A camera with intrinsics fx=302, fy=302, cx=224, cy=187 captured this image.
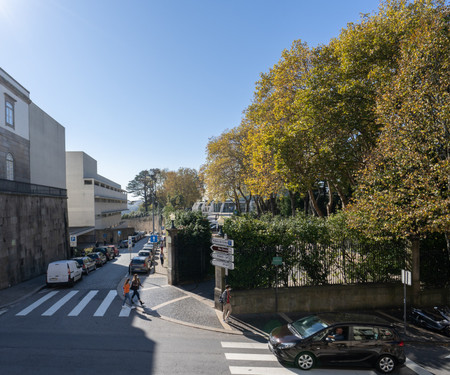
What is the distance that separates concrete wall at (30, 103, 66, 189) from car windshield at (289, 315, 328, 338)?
30.5m

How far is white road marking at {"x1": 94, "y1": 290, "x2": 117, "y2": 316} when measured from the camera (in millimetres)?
13641

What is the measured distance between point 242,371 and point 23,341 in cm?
747

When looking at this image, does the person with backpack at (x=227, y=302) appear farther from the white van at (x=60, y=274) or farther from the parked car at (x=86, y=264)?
the parked car at (x=86, y=264)

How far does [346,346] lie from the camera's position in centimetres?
903

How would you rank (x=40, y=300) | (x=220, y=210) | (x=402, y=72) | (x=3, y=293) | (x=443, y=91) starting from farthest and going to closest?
(x=220, y=210) → (x=3, y=293) → (x=40, y=300) → (x=402, y=72) → (x=443, y=91)

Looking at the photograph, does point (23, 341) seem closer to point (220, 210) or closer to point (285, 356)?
point (285, 356)

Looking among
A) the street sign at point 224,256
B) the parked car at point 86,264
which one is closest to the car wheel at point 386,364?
the street sign at point 224,256

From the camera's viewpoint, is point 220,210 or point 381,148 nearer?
point 381,148

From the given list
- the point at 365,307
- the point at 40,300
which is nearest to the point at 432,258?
the point at 365,307

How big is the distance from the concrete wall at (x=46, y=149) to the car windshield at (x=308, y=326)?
3046 cm

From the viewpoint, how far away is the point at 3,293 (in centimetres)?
1753

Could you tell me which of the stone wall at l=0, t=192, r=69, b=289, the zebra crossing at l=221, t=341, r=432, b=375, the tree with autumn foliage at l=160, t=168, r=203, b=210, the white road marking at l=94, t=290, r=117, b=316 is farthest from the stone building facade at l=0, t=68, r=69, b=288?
the tree with autumn foliage at l=160, t=168, r=203, b=210

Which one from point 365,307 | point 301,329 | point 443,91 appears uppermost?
point 443,91

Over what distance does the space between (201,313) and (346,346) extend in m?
6.67
